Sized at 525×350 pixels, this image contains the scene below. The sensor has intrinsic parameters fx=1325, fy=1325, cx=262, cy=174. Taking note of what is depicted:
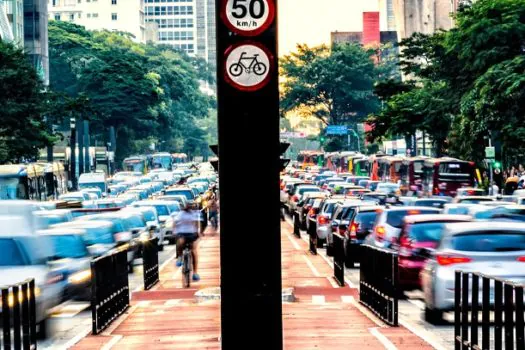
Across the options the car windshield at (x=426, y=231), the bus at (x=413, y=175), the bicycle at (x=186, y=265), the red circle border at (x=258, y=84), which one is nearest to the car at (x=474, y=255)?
the car windshield at (x=426, y=231)

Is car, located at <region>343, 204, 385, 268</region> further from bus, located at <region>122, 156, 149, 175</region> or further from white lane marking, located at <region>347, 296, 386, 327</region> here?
bus, located at <region>122, 156, 149, 175</region>

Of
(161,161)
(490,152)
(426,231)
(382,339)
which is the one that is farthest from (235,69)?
(161,161)

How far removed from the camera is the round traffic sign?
8.05m

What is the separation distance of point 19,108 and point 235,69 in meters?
66.2

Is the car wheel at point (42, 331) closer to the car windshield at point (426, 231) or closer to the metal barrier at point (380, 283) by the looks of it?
the metal barrier at point (380, 283)

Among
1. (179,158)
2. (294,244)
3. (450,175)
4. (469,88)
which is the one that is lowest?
(294,244)

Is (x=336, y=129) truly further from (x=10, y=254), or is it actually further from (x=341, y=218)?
(x=10, y=254)

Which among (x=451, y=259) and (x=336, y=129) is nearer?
(x=451, y=259)

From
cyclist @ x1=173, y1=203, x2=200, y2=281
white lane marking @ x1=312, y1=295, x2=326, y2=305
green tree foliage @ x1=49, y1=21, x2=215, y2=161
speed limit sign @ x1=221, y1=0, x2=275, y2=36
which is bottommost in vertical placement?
white lane marking @ x1=312, y1=295, x2=326, y2=305

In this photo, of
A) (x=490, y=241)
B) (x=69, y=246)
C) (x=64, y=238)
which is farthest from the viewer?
(x=64, y=238)

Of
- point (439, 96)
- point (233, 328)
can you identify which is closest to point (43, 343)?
point (233, 328)

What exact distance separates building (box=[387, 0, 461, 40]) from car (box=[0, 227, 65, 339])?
100 meters

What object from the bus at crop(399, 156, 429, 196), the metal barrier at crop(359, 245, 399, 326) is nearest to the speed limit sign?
the metal barrier at crop(359, 245, 399, 326)

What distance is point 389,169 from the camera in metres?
85.6
